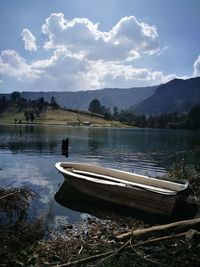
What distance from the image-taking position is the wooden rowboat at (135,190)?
16.2 m

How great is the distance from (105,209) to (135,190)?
2.20m

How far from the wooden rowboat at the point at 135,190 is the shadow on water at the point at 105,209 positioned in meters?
0.30

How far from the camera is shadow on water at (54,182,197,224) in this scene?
16453 mm

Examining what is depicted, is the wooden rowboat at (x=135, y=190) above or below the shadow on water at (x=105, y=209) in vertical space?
above

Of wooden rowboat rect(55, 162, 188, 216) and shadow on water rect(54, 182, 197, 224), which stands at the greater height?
wooden rowboat rect(55, 162, 188, 216)

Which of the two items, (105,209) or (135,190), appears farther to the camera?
(105,209)

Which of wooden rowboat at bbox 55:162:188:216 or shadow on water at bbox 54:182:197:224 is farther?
shadow on water at bbox 54:182:197:224

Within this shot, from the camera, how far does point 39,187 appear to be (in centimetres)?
2319

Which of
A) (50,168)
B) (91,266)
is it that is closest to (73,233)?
(91,266)

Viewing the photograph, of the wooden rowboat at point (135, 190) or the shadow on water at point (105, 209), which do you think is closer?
the wooden rowboat at point (135, 190)

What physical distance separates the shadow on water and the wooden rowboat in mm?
300

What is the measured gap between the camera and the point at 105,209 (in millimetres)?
17891

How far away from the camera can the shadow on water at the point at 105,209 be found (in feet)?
54.0

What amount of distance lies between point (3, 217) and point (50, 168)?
1710 centimetres
